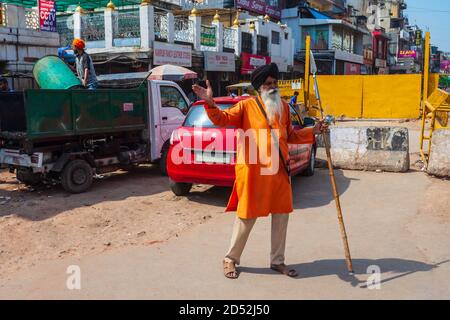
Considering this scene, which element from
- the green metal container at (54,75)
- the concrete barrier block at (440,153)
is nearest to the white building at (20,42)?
the green metal container at (54,75)

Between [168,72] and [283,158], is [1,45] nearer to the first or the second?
[168,72]

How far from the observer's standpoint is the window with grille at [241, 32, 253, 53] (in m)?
24.2

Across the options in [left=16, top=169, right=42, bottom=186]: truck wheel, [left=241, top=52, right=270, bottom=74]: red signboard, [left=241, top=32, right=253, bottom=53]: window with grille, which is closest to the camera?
[left=16, top=169, right=42, bottom=186]: truck wheel

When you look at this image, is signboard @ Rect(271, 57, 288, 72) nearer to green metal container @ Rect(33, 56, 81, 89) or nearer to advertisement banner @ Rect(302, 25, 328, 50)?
advertisement banner @ Rect(302, 25, 328, 50)

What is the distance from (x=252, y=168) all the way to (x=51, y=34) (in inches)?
446

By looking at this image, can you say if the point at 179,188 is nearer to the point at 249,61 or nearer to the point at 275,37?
the point at 249,61

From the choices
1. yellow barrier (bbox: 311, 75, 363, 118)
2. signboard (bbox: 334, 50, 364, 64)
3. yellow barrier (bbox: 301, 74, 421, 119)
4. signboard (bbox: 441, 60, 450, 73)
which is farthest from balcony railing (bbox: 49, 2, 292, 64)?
signboard (bbox: 441, 60, 450, 73)

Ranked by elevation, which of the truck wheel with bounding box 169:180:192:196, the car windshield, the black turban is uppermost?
the black turban

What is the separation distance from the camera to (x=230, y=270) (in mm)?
4020

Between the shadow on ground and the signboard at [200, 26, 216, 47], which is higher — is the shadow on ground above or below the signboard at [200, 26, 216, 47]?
below

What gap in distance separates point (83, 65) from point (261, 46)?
19290 millimetres

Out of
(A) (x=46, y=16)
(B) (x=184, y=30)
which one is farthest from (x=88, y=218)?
(B) (x=184, y=30)

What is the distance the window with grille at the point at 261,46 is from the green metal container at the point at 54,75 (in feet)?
61.3

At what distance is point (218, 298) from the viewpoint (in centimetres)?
361
